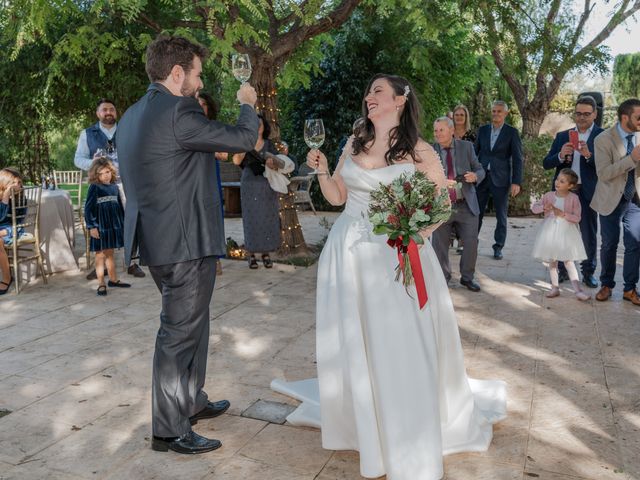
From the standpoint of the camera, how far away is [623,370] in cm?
468

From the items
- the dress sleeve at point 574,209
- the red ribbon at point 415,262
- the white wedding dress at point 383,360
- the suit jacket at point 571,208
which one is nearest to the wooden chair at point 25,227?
the white wedding dress at point 383,360

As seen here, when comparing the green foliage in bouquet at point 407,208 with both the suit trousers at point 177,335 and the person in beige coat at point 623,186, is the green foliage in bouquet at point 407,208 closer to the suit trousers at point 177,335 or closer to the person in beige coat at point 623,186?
the suit trousers at point 177,335

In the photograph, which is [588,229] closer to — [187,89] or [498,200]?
[498,200]

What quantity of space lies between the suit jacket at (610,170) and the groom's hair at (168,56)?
15.2 feet

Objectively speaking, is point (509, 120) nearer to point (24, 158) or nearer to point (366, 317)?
point (24, 158)

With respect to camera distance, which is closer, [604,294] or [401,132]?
[401,132]

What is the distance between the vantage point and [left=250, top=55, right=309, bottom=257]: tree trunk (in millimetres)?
8875

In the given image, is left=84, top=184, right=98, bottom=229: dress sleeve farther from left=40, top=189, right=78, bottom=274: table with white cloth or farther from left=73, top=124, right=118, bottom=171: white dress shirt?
left=40, top=189, right=78, bottom=274: table with white cloth

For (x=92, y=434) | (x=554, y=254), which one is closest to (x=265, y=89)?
(x=554, y=254)

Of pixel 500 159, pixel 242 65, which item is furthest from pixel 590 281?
pixel 242 65

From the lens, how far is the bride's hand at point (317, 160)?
11.0 ft

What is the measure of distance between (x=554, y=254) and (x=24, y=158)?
1174 cm

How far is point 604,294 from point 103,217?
5546 millimetres

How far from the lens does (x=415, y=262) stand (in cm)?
317
